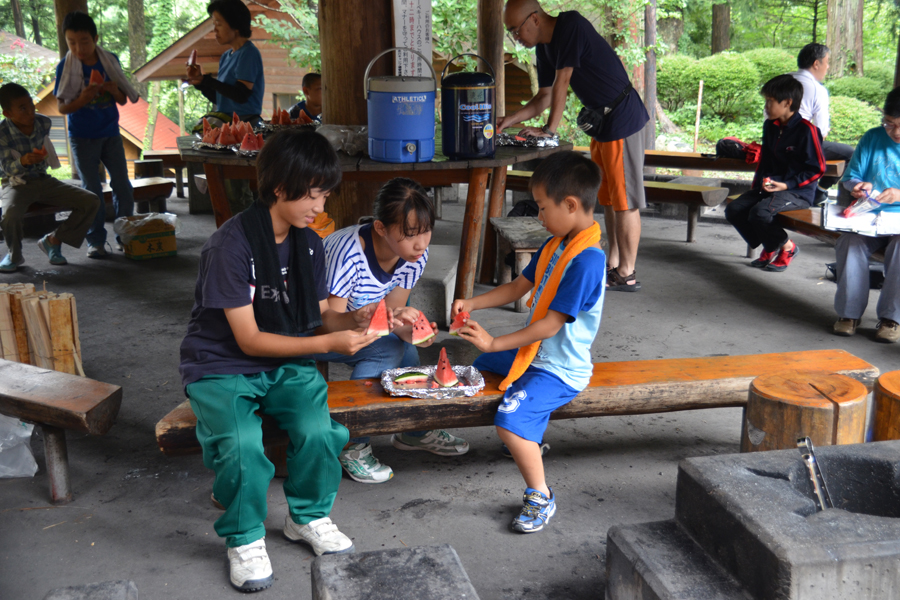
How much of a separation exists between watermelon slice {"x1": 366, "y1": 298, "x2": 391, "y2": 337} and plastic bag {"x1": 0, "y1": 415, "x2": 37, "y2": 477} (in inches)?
71.2

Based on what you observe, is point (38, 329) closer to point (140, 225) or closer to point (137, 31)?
point (140, 225)

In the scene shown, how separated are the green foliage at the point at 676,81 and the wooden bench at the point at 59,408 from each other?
20137 mm

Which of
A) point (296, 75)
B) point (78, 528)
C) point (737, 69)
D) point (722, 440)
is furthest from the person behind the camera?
point (737, 69)

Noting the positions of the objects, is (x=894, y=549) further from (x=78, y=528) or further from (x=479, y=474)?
(x=78, y=528)

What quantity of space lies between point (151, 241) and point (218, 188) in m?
2.74

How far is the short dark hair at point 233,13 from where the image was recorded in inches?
242

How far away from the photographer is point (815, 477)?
2.15 m

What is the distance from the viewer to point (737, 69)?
65.9ft

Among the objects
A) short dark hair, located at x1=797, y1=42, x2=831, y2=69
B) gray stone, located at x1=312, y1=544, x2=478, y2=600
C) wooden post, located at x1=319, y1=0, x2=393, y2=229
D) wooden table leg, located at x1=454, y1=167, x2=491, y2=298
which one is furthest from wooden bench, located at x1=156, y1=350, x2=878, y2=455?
short dark hair, located at x1=797, y1=42, x2=831, y2=69

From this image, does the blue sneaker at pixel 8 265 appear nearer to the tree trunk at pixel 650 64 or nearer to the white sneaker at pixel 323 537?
the white sneaker at pixel 323 537

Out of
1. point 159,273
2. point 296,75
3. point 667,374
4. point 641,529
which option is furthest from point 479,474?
point 296,75

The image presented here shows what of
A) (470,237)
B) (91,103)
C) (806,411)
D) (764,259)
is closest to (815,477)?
(806,411)

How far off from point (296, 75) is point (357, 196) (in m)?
12.5

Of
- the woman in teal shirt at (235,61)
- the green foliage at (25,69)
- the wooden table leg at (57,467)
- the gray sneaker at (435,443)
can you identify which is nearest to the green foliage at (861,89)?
the woman in teal shirt at (235,61)
